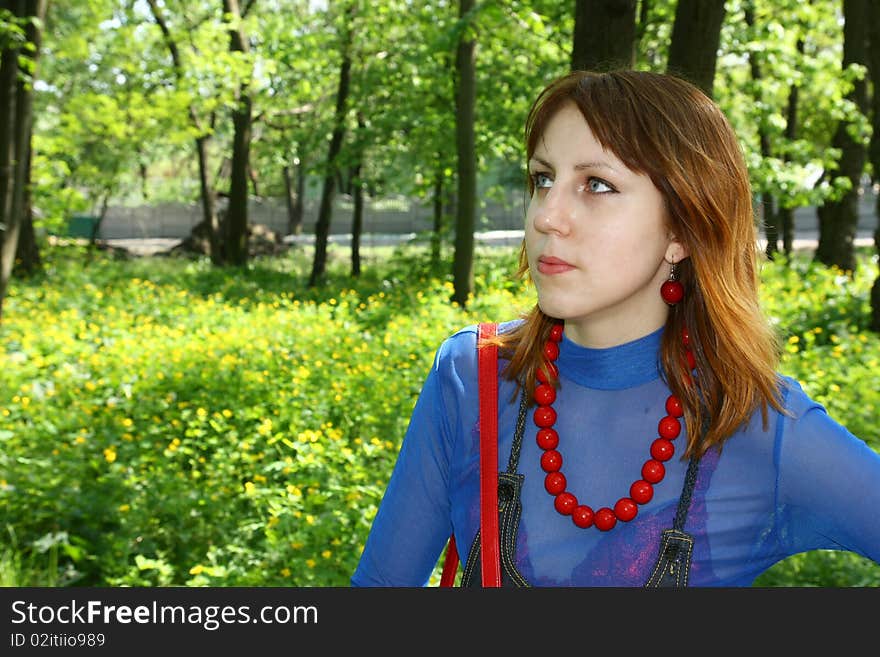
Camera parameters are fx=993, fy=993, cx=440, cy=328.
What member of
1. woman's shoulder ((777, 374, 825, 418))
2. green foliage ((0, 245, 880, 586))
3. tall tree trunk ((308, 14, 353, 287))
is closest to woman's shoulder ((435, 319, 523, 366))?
green foliage ((0, 245, 880, 586))

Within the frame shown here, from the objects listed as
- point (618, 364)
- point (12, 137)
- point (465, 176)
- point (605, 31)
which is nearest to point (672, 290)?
point (618, 364)

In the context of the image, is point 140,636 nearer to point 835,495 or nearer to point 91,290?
point 835,495

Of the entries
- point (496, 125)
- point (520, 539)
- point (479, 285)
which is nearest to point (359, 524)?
point (520, 539)

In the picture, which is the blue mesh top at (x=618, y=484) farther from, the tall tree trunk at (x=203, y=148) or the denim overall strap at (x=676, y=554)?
the tall tree trunk at (x=203, y=148)

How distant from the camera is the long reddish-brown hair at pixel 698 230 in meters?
1.57

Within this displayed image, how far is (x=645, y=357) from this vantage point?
1.67m

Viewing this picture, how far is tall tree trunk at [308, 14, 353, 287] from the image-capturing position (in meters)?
18.8

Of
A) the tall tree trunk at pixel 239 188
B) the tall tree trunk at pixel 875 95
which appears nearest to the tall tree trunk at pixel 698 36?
the tall tree trunk at pixel 875 95

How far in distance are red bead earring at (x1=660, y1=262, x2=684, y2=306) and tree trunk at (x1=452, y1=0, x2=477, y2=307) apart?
12.1 metres

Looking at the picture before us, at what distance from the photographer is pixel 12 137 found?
Answer: 923cm

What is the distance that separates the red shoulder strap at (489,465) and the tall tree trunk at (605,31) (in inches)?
199

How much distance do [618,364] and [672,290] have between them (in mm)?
174

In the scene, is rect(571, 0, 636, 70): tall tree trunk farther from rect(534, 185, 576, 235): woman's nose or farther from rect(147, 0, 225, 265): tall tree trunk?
rect(147, 0, 225, 265): tall tree trunk

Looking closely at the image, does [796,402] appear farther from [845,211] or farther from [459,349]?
[845,211]
